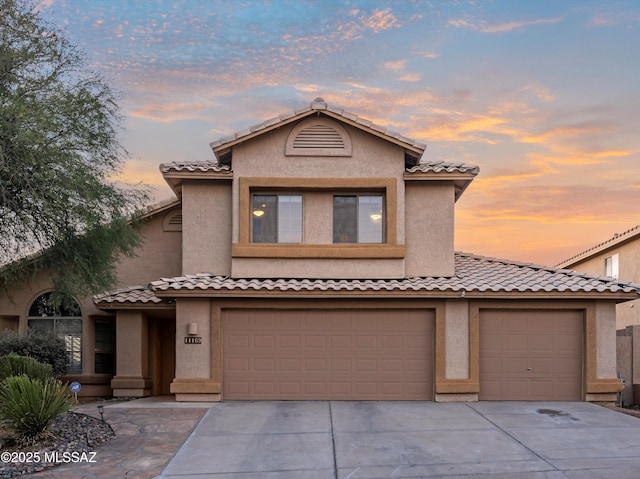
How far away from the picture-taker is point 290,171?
16156 mm

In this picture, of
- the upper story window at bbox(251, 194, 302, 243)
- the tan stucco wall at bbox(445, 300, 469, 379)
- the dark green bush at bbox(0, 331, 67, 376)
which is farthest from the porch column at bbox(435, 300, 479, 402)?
the dark green bush at bbox(0, 331, 67, 376)

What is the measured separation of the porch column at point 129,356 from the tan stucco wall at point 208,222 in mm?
2571

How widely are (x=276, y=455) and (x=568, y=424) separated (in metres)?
6.15

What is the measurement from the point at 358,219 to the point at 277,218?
2.13 metres

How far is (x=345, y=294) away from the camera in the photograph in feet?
48.8

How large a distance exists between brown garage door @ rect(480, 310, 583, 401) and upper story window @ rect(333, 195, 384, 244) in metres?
3.50

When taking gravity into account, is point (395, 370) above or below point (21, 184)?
below

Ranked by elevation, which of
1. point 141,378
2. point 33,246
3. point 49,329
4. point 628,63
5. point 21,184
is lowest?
point 141,378

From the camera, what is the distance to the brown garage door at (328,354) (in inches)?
597

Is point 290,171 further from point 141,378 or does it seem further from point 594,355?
point 594,355

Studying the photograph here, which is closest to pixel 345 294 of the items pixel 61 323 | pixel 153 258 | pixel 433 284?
pixel 433 284

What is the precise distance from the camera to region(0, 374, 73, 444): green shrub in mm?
10148

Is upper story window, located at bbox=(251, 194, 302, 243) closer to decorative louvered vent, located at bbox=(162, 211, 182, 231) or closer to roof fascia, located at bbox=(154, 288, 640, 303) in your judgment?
roof fascia, located at bbox=(154, 288, 640, 303)

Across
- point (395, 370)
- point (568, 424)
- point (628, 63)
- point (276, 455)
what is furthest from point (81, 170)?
point (628, 63)
